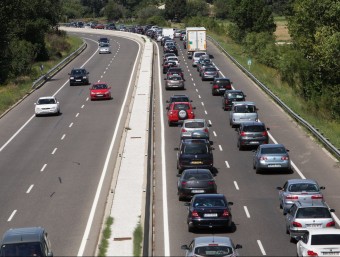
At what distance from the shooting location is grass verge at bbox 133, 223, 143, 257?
2312 cm

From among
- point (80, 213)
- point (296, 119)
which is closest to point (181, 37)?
point (296, 119)

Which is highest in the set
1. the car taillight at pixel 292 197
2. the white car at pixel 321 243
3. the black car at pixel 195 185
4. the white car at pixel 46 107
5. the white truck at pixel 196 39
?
the white car at pixel 321 243

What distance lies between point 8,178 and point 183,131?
10.9 meters

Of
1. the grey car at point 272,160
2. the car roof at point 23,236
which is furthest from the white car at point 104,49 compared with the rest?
the car roof at point 23,236

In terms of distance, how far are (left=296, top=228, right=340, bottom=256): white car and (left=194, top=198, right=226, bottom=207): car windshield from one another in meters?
4.97

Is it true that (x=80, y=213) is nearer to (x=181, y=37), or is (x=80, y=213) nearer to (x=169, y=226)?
(x=169, y=226)

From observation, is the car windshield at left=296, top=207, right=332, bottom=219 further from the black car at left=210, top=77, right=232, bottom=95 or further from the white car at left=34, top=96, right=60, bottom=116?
the black car at left=210, top=77, right=232, bottom=95

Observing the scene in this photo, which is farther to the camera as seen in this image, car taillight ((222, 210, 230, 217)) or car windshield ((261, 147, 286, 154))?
car windshield ((261, 147, 286, 154))

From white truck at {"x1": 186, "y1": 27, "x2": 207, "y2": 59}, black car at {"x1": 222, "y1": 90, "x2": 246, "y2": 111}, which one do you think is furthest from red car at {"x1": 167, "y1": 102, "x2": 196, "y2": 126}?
white truck at {"x1": 186, "y1": 27, "x2": 207, "y2": 59}

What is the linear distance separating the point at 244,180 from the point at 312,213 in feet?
35.7

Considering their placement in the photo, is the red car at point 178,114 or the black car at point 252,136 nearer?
the black car at point 252,136

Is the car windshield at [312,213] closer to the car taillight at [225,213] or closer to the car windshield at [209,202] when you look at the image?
the car taillight at [225,213]

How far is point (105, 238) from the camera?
987 inches

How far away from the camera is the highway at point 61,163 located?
29812 millimetres
